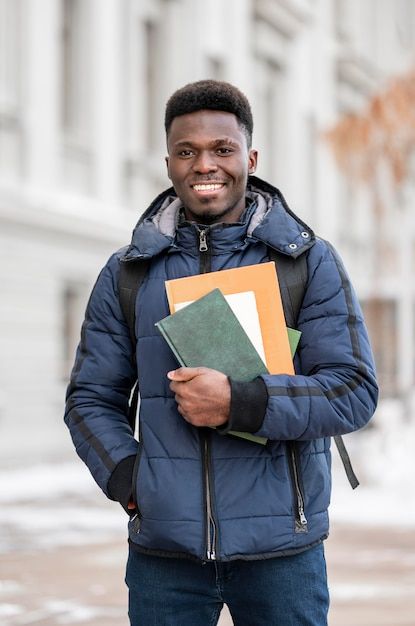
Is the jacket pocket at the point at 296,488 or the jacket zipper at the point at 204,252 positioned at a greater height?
the jacket zipper at the point at 204,252

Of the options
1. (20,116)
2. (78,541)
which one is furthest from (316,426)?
(20,116)

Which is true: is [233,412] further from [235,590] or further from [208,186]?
[208,186]

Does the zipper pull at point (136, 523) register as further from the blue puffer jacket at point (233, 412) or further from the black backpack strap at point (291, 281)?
the black backpack strap at point (291, 281)

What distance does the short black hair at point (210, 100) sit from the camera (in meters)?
3.01

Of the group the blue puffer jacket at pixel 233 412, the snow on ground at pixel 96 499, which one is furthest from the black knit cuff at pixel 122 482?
the snow on ground at pixel 96 499

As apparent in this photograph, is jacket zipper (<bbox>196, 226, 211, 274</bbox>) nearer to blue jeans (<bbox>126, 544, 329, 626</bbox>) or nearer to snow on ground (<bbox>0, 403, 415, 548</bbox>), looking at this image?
blue jeans (<bbox>126, 544, 329, 626</bbox>)

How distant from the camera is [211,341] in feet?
9.50

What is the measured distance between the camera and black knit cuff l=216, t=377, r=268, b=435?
279 cm

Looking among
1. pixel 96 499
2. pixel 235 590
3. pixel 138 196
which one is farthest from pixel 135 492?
pixel 138 196

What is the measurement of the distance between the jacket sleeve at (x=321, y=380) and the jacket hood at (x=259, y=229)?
5 centimetres

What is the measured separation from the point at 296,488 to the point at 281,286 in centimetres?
42

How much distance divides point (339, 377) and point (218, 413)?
11.1 inches

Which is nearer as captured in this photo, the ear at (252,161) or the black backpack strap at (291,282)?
the black backpack strap at (291,282)

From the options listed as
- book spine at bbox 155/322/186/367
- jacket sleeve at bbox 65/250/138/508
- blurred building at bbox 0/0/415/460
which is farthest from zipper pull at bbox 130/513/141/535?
blurred building at bbox 0/0/415/460
